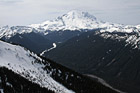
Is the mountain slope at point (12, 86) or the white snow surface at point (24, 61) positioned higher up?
the mountain slope at point (12, 86)

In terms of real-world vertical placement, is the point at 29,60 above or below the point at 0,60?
below

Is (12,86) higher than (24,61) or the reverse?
higher

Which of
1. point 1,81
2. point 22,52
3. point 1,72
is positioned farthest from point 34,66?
point 1,81

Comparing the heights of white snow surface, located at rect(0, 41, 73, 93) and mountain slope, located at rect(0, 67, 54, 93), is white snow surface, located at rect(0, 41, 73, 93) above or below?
below

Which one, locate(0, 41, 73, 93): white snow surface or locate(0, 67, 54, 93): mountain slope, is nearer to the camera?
locate(0, 67, 54, 93): mountain slope

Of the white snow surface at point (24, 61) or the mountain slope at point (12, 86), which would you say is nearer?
the mountain slope at point (12, 86)

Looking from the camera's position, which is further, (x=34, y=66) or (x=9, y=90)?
(x=34, y=66)

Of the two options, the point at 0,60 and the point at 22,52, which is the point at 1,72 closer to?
the point at 0,60

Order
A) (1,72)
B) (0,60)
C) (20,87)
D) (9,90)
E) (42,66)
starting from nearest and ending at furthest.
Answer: (9,90)
(20,87)
(1,72)
(0,60)
(42,66)

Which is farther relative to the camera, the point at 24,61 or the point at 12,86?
the point at 24,61

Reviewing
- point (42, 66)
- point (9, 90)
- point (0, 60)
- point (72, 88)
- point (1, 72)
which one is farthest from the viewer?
point (42, 66)

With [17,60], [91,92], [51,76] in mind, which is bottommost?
[91,92]
